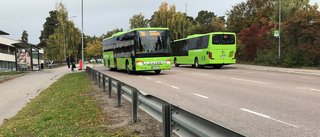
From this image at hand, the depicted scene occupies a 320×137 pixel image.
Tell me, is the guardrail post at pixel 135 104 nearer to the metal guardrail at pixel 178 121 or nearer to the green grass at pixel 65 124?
the metal guardrail at pixel 178 121

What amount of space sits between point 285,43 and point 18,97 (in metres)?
22.8

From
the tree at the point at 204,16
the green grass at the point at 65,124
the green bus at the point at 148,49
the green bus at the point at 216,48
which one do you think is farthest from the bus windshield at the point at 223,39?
the tree at the point at 204,16

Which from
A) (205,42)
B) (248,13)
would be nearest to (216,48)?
(205,42)

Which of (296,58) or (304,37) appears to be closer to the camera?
(304,37)

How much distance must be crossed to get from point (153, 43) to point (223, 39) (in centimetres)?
827

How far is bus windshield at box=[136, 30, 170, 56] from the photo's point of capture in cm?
1908

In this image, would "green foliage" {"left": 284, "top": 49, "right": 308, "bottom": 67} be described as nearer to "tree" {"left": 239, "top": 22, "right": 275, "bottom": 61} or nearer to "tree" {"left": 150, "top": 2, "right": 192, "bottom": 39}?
"tree" {"left": 239, "top": 22, "right": 275, "bottom": 61}

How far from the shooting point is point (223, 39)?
24828mm

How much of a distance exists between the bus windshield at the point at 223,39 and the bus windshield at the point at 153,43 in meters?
6.47

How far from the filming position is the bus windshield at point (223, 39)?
24609 mm

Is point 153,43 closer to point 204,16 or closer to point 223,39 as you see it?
point 223,39

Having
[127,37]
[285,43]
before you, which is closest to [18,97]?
[127,37]

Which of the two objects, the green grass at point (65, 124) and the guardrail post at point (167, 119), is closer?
the guardrail post at point (167, 119)

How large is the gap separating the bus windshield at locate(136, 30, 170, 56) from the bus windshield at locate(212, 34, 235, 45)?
6.47 meters
